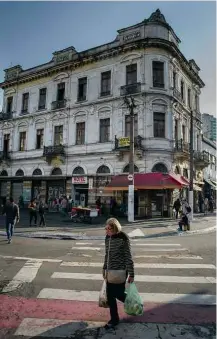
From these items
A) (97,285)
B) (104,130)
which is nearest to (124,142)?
(104,130)

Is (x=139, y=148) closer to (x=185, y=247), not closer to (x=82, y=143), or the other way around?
(x=82, y=143)

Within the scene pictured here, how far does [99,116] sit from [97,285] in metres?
20.6

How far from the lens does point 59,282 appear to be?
6.34 meters

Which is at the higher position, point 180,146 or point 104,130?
point 104,130

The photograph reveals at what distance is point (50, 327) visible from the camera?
13.9ft

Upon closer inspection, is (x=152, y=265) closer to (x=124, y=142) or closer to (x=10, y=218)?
(x=10, y=218)

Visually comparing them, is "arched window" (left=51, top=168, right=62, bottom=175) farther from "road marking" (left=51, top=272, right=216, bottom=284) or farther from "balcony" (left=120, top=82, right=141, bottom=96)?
"road marking" (left=51, top=272, right=216, bottom=284)

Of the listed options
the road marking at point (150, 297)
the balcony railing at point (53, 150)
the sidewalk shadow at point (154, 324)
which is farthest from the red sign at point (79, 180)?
the sidewalk shadow at point (154, 324)

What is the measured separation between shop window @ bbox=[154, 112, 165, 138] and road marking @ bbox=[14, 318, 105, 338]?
20.4 meters

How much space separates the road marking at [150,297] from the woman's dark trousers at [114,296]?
1106mm

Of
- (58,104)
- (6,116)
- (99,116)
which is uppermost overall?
(58,104)

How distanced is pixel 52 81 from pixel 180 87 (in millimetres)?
12680

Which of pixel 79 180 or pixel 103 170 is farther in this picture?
pixel 79 180

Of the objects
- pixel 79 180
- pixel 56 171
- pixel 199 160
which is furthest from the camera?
pixel 199 160
